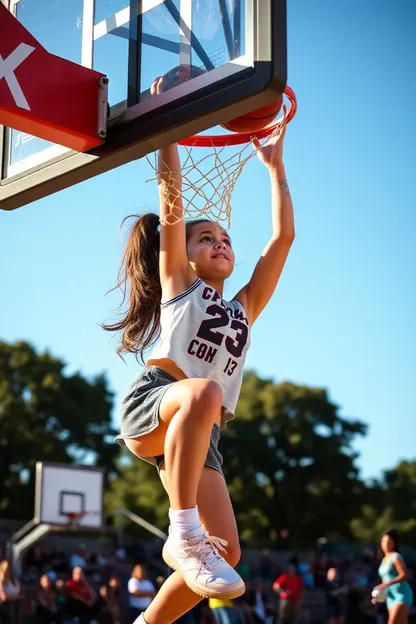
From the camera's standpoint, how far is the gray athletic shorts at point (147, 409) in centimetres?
430

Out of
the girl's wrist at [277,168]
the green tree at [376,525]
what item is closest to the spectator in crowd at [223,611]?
the girl's wrist at [277,168]

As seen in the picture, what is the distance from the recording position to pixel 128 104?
4.40 meters

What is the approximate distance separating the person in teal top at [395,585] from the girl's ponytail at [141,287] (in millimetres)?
5402

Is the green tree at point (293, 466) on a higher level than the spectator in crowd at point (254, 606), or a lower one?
higher

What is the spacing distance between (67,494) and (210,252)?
49.1 feet

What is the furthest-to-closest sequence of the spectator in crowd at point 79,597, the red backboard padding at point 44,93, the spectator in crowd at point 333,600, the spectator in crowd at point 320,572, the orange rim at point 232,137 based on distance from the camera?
1. the spectator in crowd at point 320,572
2. the spectator in crowd at point 333,600
3. the spectator in crowd at point 79,597
4. the orange rim at point 232,137
5. the red backboard padding at point 44,93

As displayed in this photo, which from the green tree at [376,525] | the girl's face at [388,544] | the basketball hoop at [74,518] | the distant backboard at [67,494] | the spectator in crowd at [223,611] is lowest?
the spectator in crowd at [223,611]

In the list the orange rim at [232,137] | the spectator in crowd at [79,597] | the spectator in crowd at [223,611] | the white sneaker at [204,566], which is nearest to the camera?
the white sneaker at [204,566]

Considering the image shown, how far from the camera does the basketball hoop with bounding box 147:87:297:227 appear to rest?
467cm

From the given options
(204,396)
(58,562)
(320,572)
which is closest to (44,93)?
(204,396)

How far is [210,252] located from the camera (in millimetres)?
4863

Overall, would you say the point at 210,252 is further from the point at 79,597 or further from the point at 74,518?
the point at 74,518

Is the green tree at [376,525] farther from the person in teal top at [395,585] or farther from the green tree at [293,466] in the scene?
the person in teal top at [395,585]

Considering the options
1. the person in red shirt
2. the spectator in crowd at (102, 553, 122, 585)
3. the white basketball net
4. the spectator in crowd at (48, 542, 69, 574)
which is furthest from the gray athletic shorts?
the spectator in crowd at (102, 553, 122, 585)
